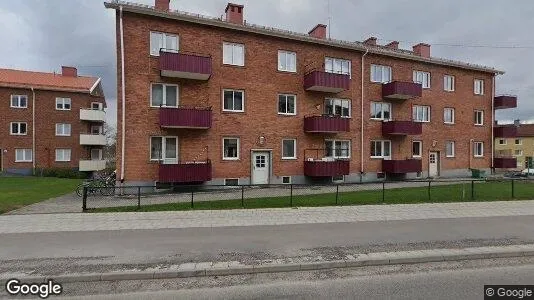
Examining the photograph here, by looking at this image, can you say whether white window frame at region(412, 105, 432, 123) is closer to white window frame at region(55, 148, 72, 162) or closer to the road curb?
the road curb

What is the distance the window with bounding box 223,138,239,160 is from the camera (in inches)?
743

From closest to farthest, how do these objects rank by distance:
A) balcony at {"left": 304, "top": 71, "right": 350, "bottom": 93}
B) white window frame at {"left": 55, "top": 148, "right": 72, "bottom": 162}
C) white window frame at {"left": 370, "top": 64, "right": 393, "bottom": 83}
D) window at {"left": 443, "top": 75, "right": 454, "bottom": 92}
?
balcony at {"left": 304, "top": 71, "right": 350, "bottom": 93} < white window frame at {"left": 370, "top": 64, "right": 393, "bottom": 83} < window at {"left": 443, "top": 75, "right": 454, "bottom": 92} < white window frame at {"left": 55, "top": 148, "right": 72, "bottom": 162}

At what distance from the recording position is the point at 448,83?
26.7 m

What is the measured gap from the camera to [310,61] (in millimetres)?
21000

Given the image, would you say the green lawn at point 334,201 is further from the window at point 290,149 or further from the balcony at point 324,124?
the window at point 290,149

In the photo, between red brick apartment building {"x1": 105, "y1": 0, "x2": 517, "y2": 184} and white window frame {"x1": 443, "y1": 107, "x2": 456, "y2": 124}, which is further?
white window frame {"x1": 443, "y1": 107, "x2": 456, "y2": 124}

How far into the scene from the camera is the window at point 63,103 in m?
33.6

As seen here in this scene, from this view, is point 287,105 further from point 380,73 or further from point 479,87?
point 479,87

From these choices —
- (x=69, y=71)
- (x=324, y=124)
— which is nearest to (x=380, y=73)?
(x=324, y=124)

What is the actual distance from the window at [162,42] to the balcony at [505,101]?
Result: 26.4 m

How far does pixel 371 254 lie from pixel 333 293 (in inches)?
73.4

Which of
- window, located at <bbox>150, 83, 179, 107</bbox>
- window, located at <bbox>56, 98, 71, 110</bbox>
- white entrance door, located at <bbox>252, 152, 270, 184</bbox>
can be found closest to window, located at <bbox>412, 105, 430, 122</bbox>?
white entrance door, located at <bbox>252, 152, 270, 184</bbox>

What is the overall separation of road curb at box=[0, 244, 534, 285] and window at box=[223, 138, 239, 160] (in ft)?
43.4

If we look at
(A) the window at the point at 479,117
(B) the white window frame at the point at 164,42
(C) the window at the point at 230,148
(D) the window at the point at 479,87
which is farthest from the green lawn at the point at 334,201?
(D) the window at the point at 479,87
